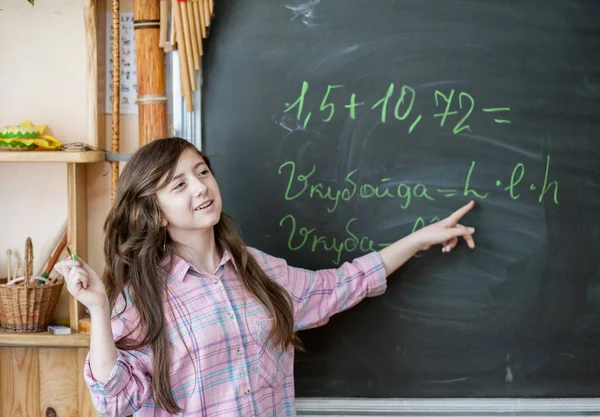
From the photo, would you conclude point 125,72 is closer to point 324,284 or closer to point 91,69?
point 91,69

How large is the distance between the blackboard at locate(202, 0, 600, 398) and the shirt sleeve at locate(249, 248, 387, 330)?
112 mm

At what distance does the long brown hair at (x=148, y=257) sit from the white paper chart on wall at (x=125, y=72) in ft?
1.49

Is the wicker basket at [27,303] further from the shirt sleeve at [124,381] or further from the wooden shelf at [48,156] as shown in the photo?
the shirt sleeve at [124,381]

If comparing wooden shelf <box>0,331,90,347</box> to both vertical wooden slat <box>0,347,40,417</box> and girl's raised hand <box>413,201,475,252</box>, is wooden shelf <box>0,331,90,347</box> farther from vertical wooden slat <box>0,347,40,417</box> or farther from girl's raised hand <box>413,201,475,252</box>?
girl's raised hand <box>413,201,475,252</box>

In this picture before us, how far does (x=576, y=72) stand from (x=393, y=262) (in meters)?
0.68

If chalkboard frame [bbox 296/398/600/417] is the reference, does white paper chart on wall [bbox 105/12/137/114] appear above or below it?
above

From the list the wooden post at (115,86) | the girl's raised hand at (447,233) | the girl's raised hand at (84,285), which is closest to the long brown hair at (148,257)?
the girl's raised hand at (84,285)

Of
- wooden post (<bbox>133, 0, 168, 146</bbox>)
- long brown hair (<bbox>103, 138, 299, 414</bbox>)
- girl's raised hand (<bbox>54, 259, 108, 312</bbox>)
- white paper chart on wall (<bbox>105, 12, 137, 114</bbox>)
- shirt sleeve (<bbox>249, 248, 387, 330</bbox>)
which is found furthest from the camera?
white paper chart on wall (<bbox>105, 12, 137, 114</bbox>)

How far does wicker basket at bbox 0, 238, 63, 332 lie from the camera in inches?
78.1

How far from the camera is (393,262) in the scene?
195 centimetres

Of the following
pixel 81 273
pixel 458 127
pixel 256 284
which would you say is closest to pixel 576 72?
pixel 458 127

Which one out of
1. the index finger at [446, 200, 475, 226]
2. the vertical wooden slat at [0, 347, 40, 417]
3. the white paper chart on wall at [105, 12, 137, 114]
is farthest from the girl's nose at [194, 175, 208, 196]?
the vertical wooden slat at [0, 347, 40, 417]

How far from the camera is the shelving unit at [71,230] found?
1927mm

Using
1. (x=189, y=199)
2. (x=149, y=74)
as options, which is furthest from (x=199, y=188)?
(x=149, y=74)
